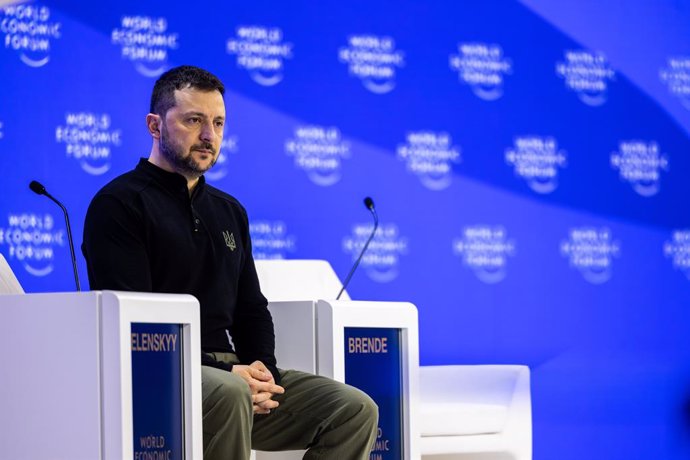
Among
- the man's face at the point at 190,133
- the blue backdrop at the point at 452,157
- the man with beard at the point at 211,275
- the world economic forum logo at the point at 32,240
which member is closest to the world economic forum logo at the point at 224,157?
the blue backdrop at the point at 452,157

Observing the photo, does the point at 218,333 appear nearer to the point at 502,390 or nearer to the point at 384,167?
the point at 502,390

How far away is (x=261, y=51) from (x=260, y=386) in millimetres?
2194

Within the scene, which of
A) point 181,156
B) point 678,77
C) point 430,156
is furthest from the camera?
point 678,77

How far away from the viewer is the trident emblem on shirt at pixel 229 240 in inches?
120

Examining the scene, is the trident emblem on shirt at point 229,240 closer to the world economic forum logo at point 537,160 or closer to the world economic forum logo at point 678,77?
the world economic forum logo at point 537,160

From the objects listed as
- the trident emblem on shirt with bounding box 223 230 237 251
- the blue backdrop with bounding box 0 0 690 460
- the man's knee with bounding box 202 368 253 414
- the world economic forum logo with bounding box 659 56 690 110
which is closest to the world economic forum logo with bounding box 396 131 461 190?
the blue backdrop with bounding box 0 0 690 460

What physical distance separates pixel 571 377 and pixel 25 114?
2620 millimetres

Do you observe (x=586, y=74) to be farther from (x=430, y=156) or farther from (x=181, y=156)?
(x=181, y=156)

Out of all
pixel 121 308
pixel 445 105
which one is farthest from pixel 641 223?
pixel 121 308

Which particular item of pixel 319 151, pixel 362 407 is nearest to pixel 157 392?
pixel 362 407

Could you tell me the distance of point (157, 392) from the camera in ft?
8.30

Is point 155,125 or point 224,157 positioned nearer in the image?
point 155,125

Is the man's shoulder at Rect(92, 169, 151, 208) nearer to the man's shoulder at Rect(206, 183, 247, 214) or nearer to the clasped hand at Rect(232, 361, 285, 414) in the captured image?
the man's shoulder at Rect(206, 183, 247, 214)

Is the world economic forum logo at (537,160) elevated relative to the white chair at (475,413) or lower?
elevated
